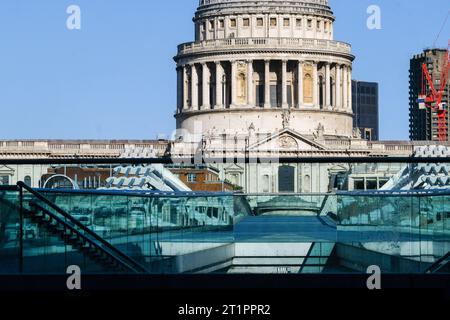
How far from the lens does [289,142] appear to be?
149875mm

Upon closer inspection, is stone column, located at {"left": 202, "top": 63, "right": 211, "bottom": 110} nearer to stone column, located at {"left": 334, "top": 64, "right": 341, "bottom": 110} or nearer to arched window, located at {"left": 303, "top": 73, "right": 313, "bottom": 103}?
arched window, located at {"left": 303, "top": 73, "right": 313, "bottom": 103}

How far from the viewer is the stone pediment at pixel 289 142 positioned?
486ft

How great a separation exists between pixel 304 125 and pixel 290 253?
472 ft

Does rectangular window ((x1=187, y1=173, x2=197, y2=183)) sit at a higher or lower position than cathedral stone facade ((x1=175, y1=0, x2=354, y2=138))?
lower

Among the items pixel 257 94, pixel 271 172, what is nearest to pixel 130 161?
pixel 271 172

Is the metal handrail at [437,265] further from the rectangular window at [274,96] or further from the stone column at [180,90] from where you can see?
the stone column at [180,90]

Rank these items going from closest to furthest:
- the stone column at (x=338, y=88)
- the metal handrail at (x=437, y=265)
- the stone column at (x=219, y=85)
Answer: the metal handrail at (x=437, y=265), the stone column at (x=219, y=85), the stone column at (x=338, y=88)

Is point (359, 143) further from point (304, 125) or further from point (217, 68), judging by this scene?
point (217, 68)

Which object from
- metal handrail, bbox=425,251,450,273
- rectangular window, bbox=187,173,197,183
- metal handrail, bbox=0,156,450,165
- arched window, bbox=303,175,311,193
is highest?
metal handrail, bbox=0,156,450,165

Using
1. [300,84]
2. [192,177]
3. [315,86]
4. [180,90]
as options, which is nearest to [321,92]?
[315,86]

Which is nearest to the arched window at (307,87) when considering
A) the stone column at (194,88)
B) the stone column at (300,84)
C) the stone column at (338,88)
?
the stone column at (300,84)

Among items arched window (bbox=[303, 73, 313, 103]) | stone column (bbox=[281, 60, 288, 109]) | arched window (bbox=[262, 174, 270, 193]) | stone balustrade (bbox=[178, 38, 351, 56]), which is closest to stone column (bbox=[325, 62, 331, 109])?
arched window (bbox=[303, 73, 313, 103])

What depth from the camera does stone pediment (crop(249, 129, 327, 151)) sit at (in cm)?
14825

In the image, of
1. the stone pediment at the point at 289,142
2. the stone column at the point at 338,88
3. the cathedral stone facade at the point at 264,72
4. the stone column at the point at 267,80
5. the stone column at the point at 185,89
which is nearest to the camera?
the stone pediment at the point at 289,142
